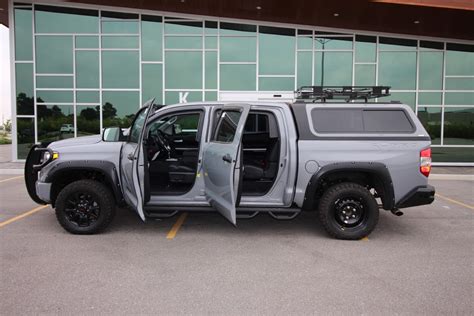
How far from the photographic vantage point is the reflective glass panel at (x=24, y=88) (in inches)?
Result: 557

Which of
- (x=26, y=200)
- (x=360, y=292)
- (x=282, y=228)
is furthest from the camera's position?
(x=26, y=200)

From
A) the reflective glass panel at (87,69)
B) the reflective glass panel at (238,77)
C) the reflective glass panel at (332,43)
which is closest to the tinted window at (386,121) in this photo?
the reflective glass panel at (238,77)

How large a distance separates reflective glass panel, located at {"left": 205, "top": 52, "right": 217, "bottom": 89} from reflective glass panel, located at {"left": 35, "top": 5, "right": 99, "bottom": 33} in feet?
14.3

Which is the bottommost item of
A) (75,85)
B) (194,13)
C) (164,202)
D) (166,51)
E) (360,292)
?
(360,292)

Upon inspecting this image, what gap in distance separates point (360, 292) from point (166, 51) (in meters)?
12.4

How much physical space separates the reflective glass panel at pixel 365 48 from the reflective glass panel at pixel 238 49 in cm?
398

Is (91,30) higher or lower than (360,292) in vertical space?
higher

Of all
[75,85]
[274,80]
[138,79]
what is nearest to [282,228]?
[274,80]

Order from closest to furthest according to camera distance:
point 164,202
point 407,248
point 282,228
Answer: point 407,248 → point 164,202 → point 282,228

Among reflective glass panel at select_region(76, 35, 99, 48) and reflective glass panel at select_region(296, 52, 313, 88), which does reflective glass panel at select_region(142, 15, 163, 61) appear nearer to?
reflective glass panel at select_region(76, 35, 99, 48)

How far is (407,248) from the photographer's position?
488 centimetres

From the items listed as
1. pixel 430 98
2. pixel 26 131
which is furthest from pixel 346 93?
pixel 26 131

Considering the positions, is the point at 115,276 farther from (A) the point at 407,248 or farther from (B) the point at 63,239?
(A) the point at 407,248

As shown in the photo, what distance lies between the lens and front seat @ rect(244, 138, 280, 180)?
18.2 feet
